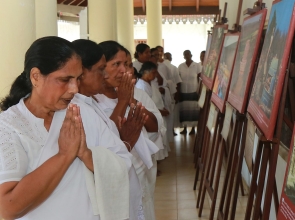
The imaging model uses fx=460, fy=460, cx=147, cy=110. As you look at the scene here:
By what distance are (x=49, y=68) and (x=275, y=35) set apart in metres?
1.05

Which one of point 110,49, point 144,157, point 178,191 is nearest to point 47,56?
point 110,49

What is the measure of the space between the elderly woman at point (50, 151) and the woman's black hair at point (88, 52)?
45 cm

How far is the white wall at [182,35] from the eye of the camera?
1867cm

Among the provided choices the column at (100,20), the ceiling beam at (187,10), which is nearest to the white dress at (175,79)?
the column at (100,20)

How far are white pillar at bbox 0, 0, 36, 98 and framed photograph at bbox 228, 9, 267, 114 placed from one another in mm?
1297

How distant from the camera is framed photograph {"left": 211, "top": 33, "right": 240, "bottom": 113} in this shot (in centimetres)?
334

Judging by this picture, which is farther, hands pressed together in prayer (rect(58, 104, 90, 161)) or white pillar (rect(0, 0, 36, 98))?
white pillar (rect(0, 0, 36, 98))

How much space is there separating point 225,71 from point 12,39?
168 centimetres

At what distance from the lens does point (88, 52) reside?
2.22 meters

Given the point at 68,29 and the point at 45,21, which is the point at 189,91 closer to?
the point at 45,21

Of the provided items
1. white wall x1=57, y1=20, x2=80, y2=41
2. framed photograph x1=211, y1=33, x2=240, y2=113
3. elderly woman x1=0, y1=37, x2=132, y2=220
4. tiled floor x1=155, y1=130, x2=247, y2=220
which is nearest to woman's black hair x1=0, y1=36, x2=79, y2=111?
elderly woman x1=0, y1=37, x2=132, y2=220

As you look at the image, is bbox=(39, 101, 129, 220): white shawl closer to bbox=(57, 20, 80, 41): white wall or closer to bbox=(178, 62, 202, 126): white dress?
bbox=(178, 62, 202, 126): white dress

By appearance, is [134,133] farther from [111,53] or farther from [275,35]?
[275,35]

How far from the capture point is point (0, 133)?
1550mm
